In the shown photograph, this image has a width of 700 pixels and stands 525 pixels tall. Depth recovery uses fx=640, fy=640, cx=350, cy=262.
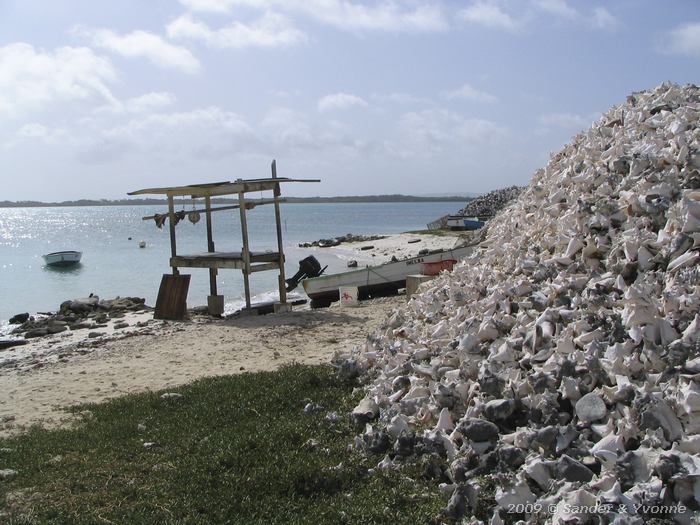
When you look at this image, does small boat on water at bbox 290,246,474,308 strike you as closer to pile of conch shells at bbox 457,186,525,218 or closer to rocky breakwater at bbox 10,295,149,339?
rocky breakwater at bbox 10,295,149,339

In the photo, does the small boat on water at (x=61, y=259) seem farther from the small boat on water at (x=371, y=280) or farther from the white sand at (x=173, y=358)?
the white sand at (x=173, y=358)

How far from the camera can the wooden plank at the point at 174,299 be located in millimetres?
16250

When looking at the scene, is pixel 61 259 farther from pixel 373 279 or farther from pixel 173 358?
pixel 173 358

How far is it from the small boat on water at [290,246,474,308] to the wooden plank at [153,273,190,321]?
370 cm

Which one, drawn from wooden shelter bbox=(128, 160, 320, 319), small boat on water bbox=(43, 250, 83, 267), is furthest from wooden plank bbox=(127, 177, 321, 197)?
small boat on water bbox=(43, 250, 83, 267)

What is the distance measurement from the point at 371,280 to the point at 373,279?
65 millimetres

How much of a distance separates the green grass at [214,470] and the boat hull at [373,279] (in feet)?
37.0

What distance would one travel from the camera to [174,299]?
1628 cm

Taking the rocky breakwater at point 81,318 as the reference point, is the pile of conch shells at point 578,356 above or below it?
above

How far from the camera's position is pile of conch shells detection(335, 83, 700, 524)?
3760mm

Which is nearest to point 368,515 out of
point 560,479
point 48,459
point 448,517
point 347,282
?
point 448,517

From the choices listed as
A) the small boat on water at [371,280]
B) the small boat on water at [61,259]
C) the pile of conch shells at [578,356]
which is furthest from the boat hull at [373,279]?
the small boat on water at [61,259]

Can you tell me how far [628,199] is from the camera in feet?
18.8

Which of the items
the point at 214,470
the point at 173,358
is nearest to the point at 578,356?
the point at 214,470
